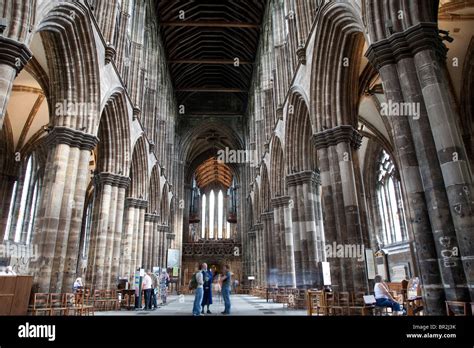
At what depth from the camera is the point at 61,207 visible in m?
9.45

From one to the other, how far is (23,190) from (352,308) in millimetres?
19280

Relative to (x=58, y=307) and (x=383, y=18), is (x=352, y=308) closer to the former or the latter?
(x=383, y=18)

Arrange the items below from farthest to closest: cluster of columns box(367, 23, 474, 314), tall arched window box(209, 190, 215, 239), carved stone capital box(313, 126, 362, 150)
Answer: tall arched window box(209, 190, 215, 239) < carved stone capital box(313, 126, 362, 150) < cluster of columns box(367, 23, 474, 314)

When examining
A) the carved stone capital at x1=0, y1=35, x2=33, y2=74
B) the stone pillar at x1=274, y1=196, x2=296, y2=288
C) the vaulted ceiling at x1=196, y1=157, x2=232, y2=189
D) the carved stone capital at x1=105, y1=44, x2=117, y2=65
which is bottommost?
the stone pillar at x1=274, y1=196, x2=296, y2=288

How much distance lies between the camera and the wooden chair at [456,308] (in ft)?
16.2

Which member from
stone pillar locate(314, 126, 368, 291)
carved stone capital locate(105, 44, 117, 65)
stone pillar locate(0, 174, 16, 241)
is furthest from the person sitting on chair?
stone pillar locate(0, 174, 16, 241)

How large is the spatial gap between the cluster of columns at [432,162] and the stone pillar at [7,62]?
7.39 metres

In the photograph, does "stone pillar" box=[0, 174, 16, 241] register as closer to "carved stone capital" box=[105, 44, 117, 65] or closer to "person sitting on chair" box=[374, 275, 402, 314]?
"carved stone capital" box=[105, 44, 117, 65]

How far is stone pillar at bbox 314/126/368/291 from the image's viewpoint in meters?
9.16

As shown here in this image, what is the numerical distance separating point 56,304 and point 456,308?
8769mm

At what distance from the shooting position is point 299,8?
525 inches

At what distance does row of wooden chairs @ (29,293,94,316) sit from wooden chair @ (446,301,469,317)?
8235 mm
